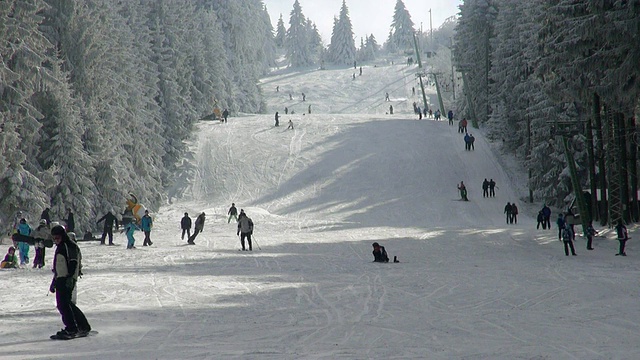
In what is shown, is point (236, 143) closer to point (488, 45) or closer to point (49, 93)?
point (488, 45)

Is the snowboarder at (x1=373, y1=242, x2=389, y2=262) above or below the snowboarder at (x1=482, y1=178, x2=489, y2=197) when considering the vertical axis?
below

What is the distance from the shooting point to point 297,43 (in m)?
136

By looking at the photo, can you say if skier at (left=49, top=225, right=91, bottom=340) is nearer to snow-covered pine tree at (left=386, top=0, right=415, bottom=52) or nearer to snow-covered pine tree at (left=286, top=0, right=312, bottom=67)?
snow-covered pine tree at (left=286, top=0, right=312, bottom=67)

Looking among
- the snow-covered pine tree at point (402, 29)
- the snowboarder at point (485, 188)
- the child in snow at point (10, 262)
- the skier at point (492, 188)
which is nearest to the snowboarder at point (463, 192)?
the snowboarder at point (485, 188)

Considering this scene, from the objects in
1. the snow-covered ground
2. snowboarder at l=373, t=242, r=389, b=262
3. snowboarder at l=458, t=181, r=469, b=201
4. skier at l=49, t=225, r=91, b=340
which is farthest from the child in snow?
snowboarder at l=458, t=181, r=469, b=201

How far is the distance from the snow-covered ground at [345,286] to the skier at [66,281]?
255 mm

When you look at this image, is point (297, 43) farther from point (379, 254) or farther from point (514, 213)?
point (379, 254)

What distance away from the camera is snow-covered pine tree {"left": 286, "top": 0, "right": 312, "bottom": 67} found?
440 ft

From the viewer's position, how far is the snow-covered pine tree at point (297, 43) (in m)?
134

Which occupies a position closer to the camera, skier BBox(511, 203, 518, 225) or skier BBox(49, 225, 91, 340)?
skier BBox(49, 225, 91, 340)

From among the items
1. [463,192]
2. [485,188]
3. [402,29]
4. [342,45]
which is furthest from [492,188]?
[402,29]

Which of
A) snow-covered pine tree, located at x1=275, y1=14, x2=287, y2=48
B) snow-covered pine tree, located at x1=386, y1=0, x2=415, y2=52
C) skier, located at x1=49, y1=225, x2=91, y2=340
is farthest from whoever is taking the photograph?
snow-covered pine tree, located at x1=275, y1=14, x2=287, y2=48

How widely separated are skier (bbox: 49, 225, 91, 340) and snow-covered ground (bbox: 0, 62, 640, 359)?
0.84ft

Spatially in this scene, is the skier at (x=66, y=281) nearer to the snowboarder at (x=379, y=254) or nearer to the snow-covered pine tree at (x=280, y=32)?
the snowboarder at (x=379, y=254)
